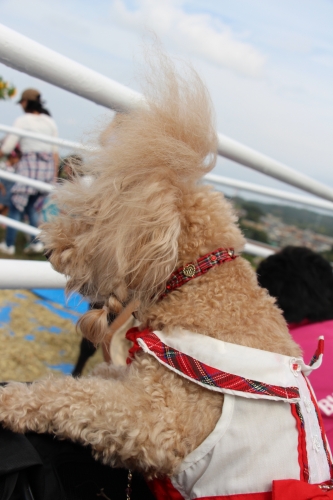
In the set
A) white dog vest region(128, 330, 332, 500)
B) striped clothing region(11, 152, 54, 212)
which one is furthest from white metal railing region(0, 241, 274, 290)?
striped clothing region(11, 152, 54, 212)

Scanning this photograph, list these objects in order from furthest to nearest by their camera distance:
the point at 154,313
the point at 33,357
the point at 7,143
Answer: the point at 7,143 → the point at 33,357 → the point at 154,313

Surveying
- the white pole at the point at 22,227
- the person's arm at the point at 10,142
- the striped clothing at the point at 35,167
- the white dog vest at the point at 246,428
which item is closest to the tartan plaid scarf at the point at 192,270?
the white dog vest at the point at 246,428

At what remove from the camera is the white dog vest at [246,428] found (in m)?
1.02

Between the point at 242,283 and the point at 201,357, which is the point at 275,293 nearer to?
the point at 242,283

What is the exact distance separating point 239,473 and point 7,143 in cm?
416

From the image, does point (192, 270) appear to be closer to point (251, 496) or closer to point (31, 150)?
point (251, 496)

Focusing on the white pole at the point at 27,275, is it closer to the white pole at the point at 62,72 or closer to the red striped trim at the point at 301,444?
the white pole at the point at 62,72

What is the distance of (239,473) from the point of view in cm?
101

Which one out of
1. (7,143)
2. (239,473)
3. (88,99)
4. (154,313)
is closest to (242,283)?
(154,313)

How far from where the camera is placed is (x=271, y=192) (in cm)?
279

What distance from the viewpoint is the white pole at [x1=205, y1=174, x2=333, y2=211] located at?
8.96 ft

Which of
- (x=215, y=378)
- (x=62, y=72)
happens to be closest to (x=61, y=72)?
(x=62, y=72)

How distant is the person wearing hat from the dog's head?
3299 mm

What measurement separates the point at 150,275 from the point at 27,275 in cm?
33
